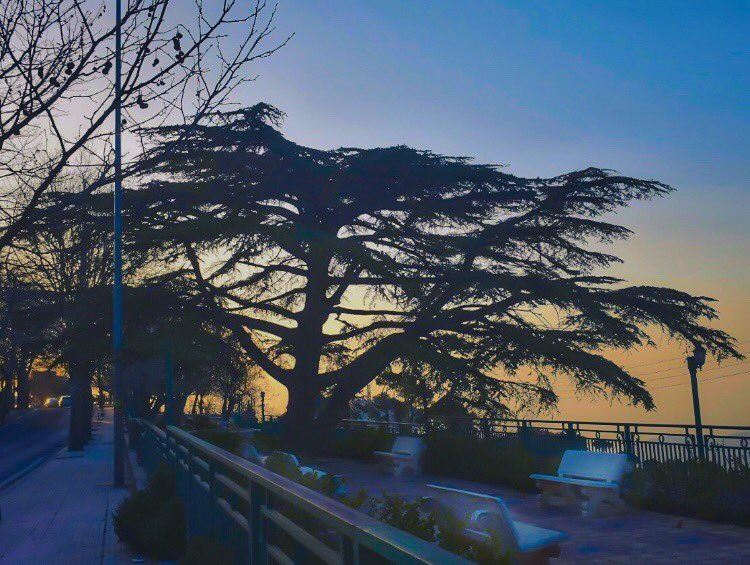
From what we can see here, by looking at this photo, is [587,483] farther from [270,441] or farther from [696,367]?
[270,441]

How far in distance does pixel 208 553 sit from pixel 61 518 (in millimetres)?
8173

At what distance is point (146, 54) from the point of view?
6.84 metres

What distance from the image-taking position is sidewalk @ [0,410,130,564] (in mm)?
9527

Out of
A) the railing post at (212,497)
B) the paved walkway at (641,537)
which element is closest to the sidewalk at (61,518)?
Answer: the railing post at (212,497)

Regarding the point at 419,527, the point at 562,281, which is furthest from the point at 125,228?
the point at 419,527

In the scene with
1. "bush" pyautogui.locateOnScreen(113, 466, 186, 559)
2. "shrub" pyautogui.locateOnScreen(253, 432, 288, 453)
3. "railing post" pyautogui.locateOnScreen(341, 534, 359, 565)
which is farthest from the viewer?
"shrub" pyautogui.locateOnScreen(253, 432, 288, 453)

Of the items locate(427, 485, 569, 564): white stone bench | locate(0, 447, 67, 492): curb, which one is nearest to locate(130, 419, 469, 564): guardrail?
locate(427, 485, 569, 564): white stone bench

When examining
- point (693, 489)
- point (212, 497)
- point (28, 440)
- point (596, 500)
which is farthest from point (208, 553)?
point (28, 440)

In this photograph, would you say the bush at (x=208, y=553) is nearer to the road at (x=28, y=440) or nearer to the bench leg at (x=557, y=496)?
the bench leg at (x=557, y=496)

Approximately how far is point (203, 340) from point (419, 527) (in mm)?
18488

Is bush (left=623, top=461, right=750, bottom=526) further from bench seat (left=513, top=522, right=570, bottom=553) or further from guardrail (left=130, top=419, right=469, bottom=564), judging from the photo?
guardrail (left=130, top=419, right=469, bottom=564)

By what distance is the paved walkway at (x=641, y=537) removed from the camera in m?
9.05

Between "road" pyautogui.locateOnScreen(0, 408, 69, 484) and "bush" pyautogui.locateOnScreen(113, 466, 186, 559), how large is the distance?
1503 centimetres

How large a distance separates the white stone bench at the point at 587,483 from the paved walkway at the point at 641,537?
25 cm
